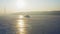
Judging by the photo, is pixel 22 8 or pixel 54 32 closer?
pixel 22 8

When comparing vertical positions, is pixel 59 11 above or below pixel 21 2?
below

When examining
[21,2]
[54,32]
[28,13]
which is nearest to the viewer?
[21,2]

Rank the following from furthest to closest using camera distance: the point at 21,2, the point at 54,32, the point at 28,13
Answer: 1. the point at 54,32
2. the point at 28,13
3. the point at 21,2

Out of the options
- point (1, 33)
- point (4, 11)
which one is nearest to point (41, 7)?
point (4, 11)

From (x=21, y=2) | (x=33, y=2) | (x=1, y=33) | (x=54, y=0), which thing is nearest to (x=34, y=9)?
(x=33, y=2)

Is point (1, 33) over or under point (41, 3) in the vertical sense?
under

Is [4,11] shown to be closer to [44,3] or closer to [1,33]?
[1,33]

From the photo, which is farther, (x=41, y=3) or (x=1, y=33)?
(x=1, y=33)

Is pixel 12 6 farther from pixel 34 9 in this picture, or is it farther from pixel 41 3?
pixel 41 3

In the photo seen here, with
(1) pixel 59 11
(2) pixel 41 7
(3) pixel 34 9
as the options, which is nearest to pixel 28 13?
(3) pixel 34 9

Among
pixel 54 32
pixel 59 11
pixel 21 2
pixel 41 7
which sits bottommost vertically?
pixel 54 32
